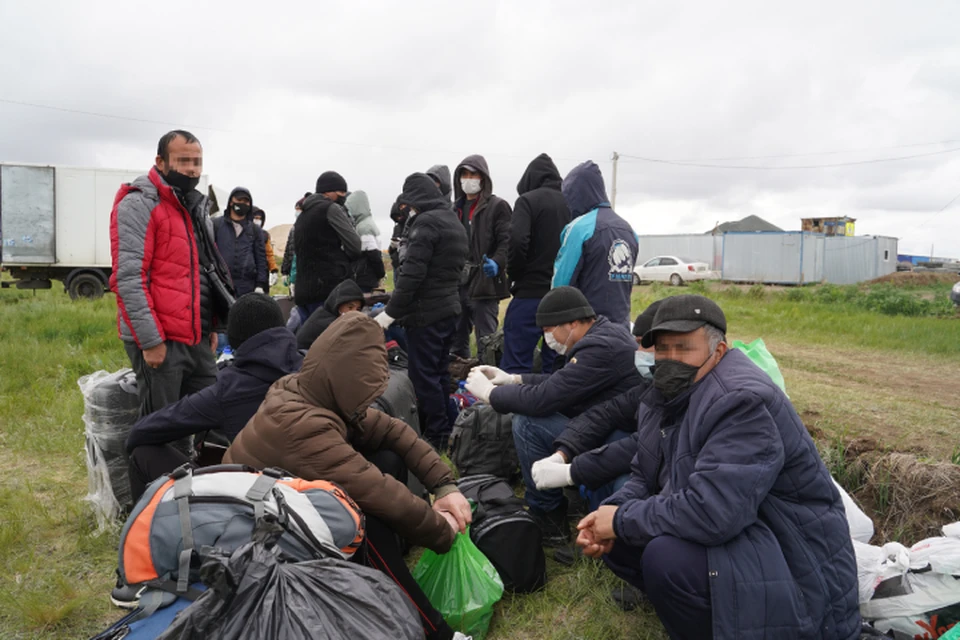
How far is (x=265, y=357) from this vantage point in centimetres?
286

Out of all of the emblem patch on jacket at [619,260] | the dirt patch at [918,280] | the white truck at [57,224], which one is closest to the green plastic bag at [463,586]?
the emblem patch on jacket at [619,260]

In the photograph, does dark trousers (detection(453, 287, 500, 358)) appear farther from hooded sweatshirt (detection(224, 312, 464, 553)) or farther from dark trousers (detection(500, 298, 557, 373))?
hooded sweatshirt (detection(224, 312, 464, 553))

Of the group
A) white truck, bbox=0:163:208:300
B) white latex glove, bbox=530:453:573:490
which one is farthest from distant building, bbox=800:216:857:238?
white latex glove, bbox=530:453:573:490

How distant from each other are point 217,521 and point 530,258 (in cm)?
348

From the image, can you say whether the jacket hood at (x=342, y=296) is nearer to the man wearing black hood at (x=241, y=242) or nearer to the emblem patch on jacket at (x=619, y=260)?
the emblem patch on jacket at (x=619, y=260)

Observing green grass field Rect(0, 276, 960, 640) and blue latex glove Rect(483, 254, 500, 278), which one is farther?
blue latex glove Rect(483, 254, 500, 278)

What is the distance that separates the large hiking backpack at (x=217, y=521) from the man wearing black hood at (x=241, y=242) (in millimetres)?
5390

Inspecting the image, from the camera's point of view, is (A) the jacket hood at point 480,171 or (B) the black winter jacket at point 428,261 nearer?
(B) the black winter jacket at point 428,261

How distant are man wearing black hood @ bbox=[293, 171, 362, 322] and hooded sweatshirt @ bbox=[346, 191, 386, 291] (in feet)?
0.71

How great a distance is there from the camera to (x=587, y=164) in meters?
4.70

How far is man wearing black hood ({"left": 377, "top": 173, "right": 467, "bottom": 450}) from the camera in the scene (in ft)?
14.4

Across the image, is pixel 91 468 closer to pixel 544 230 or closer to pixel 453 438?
pixel 453 438

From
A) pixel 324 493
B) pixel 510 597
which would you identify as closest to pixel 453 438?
pixel 510 597

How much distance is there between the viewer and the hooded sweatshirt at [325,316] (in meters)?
4.45
